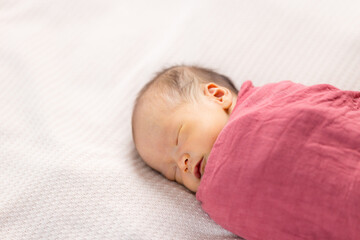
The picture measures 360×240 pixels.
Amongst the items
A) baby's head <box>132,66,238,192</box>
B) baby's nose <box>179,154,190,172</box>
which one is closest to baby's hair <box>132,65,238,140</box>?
baby's head <box>132,66,238,192</box>

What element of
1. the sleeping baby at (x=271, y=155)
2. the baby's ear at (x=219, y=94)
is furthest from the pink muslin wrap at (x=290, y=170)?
the baby's ear at (x=219, y=94)

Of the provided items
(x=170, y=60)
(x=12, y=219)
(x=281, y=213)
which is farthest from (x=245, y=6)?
(x=12, y=219)

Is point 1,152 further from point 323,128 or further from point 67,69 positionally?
point 323,128

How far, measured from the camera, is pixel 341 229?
0.83 metres

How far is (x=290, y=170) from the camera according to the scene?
0.88m

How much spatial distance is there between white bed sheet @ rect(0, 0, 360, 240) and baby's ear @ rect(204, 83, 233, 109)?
19 cm

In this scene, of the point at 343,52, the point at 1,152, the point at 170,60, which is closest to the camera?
the point at 1,152

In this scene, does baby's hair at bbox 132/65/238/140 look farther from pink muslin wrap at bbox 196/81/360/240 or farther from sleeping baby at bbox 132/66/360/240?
pink muslin wrap at bbox 196/81/360/240

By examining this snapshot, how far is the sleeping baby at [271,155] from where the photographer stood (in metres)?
0.85

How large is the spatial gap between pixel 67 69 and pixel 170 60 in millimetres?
320

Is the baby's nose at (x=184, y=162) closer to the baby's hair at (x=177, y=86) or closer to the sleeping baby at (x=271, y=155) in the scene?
the sleeping baby at (x=271, y=155)

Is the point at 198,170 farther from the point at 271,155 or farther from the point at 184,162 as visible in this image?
the point at 271,155

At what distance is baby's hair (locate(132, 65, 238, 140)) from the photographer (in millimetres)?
1111

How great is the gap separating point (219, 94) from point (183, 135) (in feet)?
0.53
